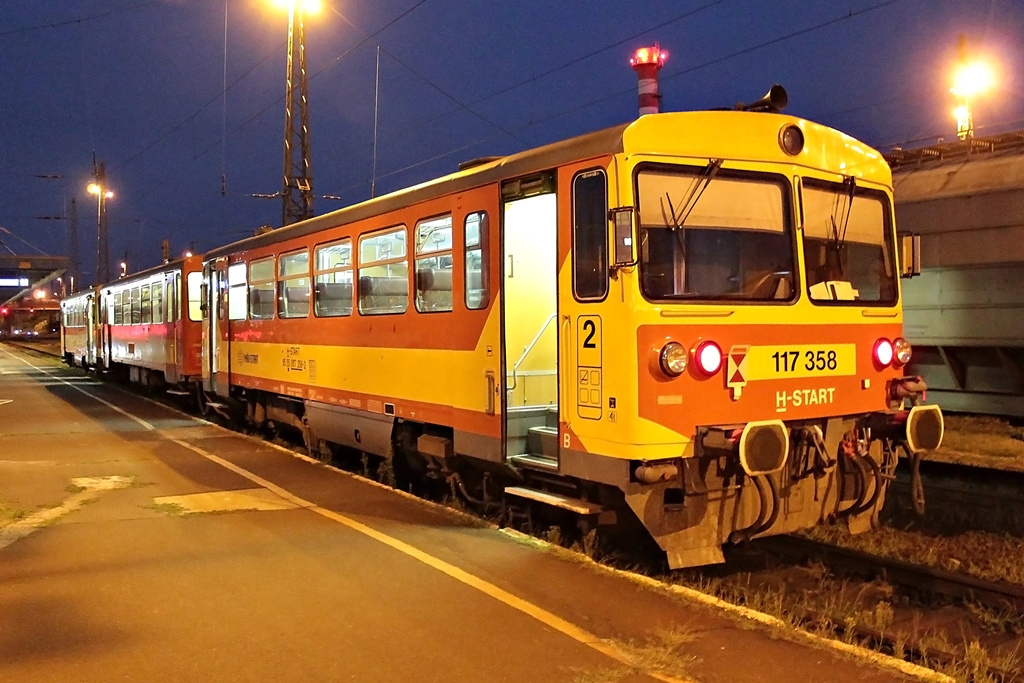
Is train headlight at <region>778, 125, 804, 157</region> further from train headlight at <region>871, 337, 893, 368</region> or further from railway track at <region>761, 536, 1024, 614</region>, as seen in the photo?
railway track at <region>761, 536, 1024, 614</region>

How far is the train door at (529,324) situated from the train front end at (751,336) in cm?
117

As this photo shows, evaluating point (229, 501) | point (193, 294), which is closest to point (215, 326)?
point (193, 294)

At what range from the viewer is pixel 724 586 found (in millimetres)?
6492

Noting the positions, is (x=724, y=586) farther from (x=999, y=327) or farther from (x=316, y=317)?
(x=999, y=327)

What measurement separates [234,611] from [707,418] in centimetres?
323

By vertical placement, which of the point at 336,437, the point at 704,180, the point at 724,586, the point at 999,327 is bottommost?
the point at 724,586

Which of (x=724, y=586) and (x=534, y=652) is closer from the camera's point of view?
(x=534, y=652)

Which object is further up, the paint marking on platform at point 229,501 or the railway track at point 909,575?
the paint marking on platform at point 229,501

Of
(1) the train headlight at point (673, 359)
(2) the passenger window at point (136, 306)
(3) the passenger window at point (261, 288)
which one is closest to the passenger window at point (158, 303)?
(2) the passenger window at point (136, 306)

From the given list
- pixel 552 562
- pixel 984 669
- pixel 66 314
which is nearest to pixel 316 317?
pixel 552 562

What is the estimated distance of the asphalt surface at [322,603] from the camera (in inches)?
176

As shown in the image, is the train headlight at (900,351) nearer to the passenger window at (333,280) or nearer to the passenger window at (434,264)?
the passenger window at (434,264)

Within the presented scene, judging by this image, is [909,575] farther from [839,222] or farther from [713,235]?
[713,235]

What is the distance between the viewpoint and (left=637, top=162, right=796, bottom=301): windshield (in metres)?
5.87
